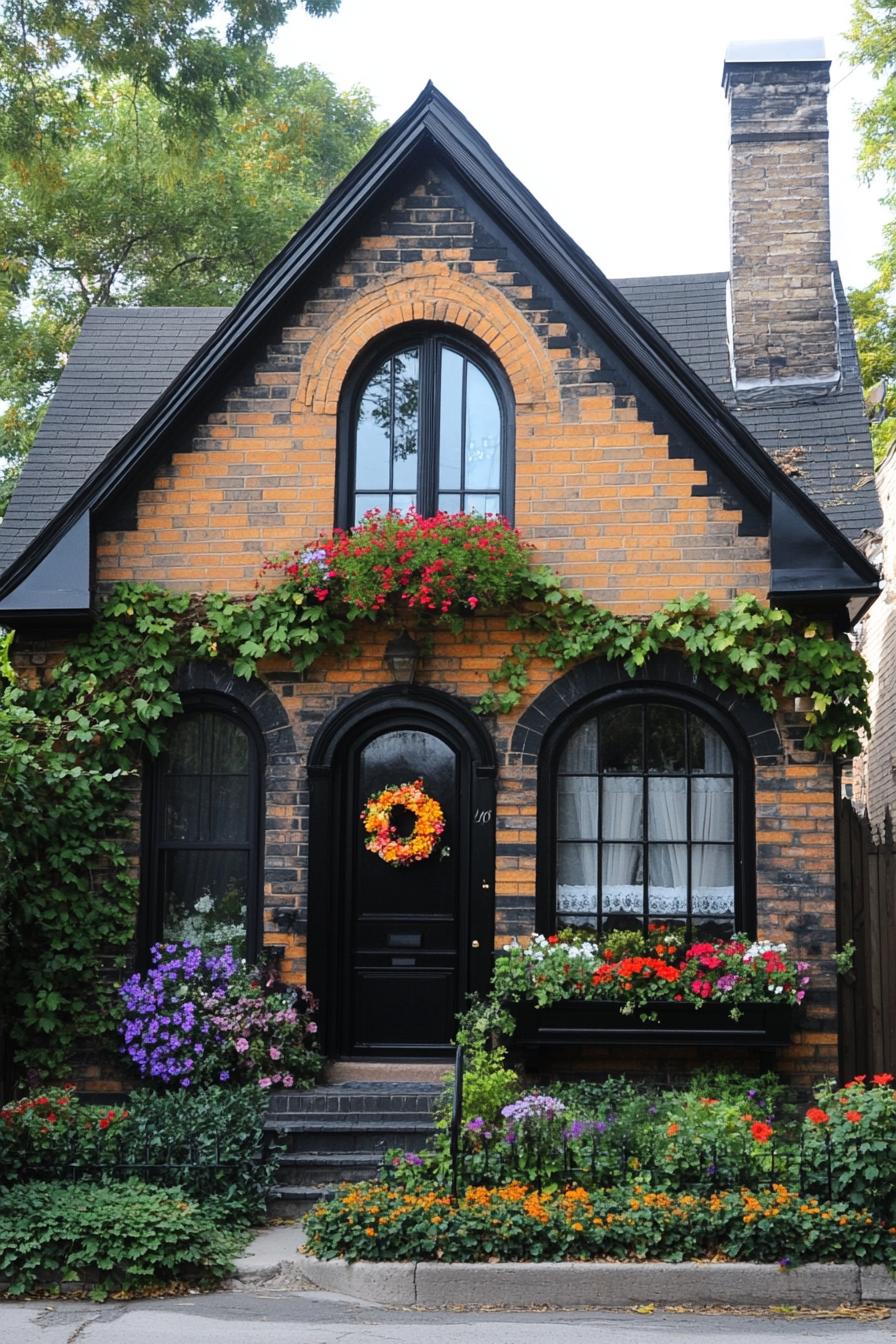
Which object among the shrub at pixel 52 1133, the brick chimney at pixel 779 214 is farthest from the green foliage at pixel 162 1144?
the brick chimney at pixel 779 214

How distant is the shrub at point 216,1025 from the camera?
9.43 m

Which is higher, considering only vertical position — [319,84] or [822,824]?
[319,84]

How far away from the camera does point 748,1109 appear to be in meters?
8.73


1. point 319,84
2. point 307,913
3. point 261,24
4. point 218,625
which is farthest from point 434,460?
point 319,84

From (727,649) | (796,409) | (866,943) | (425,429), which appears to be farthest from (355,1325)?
(796,409)

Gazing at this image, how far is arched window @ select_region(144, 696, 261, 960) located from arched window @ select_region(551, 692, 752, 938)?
2157mm

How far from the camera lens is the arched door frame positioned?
996 cm

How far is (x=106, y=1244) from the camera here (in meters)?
7.39

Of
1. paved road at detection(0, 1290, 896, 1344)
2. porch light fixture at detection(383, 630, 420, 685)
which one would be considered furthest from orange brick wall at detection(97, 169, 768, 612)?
paved road at detection(0, 1290, 896, 1344)

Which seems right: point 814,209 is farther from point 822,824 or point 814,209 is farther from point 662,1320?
point 662,1320

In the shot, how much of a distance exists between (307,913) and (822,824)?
3.50m

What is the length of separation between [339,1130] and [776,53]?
9.58m

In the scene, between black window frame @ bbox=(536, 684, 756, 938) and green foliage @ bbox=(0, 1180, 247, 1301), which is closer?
green foliage @ bbox=(0, 1180, 247, 1301)

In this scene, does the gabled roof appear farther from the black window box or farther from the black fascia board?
the black window box
